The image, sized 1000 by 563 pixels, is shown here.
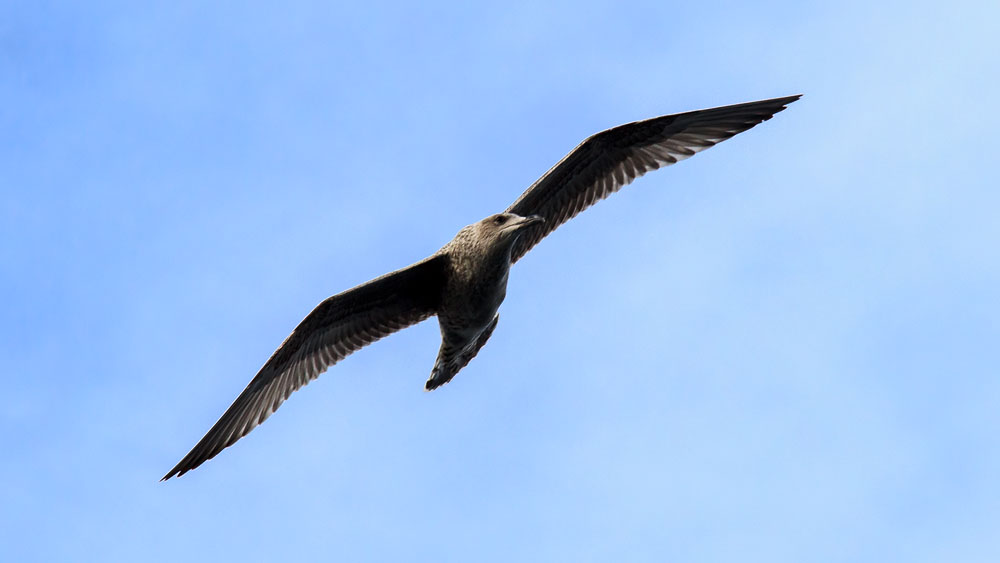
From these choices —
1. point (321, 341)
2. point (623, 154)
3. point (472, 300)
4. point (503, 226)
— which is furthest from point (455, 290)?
point (623, 154)

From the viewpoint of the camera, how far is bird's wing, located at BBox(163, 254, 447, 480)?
13906 millimetres

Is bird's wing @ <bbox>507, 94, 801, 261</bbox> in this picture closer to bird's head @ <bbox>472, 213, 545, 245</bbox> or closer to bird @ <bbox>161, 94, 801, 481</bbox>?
bird @ <bbox>161, 94, 801, 481</bbox>

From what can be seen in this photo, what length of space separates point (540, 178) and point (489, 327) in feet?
6.15

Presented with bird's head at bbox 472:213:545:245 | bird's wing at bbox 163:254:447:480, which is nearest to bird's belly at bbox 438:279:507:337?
bird's wing at bbox 163:254:447:480

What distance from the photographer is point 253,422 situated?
47.5 ft

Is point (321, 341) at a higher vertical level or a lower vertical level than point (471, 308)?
higher

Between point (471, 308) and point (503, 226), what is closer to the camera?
point (503, 226)

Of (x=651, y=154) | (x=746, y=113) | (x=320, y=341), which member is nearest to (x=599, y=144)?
(x=651, y=154)

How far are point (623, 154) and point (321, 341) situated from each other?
4347 mm

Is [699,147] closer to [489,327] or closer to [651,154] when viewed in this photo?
[651,154]

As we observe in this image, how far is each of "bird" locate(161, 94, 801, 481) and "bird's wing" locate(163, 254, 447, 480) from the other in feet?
0.04

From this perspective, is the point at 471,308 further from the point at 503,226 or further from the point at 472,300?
the point at 503,226

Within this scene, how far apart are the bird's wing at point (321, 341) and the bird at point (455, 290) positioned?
0.01m

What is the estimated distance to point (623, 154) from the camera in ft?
46.4
